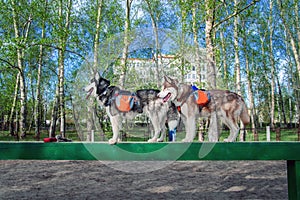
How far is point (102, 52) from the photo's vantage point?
1731mm

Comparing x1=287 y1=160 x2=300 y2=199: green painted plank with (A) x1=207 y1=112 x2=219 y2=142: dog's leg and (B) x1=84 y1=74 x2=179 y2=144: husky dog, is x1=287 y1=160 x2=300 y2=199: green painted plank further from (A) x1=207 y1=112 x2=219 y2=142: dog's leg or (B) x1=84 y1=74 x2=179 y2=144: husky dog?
(B) x1=84 y1=74 x2=179 y2=144: husky dog

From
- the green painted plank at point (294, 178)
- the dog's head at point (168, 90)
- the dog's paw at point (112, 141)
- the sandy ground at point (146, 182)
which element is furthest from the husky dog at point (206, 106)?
the sandy ground at point (146, 182)

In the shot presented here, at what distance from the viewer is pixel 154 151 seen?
1.73 meters

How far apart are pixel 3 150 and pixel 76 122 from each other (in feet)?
2.62

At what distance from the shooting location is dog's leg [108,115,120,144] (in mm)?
1742

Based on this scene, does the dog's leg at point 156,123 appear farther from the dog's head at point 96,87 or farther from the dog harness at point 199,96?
the dog's head at point 96,87

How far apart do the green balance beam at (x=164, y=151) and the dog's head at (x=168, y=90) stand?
0.27 metres

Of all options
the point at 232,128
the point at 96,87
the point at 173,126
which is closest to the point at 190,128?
the point at 173,126

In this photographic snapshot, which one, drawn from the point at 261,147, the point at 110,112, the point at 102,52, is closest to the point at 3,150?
the point at 110,112

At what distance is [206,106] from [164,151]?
0.39 meters

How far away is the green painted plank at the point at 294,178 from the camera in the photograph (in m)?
2.08

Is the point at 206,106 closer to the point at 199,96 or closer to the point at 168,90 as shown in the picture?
the point at 199,96

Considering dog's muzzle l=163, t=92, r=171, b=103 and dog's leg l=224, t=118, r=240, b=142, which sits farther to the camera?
dog's leg l=224, t=118, r=240, b=142

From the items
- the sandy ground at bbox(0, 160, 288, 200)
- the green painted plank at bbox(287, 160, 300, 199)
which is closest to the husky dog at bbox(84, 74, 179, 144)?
the green painted plank at bbox(287, 160, 300, 199)
